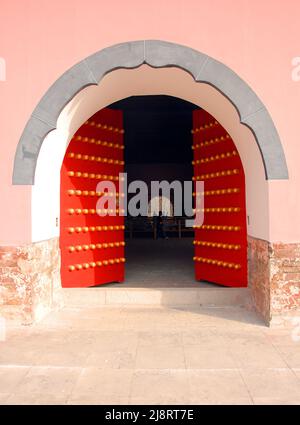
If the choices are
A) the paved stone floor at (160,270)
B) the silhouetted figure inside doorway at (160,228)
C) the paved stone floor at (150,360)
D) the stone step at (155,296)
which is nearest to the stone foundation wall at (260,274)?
the paved stone floor at (150,360)

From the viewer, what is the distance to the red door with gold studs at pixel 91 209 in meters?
4.85

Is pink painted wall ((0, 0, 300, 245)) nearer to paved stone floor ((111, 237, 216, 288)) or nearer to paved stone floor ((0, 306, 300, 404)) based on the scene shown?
paved stone floor ((0, 306, 300, 404))

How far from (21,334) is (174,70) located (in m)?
3.28

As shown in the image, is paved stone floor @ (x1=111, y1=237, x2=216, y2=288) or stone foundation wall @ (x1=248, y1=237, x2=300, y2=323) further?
paved stone floor @ (x1=111, y1=237, x2=216, y2=288)

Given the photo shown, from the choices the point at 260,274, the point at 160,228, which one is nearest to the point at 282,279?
the point at 260,274

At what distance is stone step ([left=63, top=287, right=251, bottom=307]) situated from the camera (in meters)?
4.65

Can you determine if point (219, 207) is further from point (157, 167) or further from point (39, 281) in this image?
point (157, 167)

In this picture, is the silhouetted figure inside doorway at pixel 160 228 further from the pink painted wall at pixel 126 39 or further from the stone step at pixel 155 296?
the pink painted wall at pixel 126 39

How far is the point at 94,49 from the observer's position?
4059mm

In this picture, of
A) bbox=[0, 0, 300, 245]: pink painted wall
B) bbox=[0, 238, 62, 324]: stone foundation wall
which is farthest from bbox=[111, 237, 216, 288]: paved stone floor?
bbox=[0, 0, 300, 245]: pink painted wall

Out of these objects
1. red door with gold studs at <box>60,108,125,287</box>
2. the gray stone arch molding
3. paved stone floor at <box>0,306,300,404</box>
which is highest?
the gray stone arch molding

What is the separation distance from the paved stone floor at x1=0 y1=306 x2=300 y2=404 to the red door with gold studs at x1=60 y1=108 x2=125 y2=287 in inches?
32.3

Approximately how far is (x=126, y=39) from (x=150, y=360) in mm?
3299
